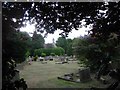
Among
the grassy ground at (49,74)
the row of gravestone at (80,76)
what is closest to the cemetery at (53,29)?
the grassy ground at (49,74)

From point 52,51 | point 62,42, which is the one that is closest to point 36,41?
point 62,42

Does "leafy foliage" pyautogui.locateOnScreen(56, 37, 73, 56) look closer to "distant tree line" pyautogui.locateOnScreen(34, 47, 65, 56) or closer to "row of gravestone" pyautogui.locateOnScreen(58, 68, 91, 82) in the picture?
"distant tree line" pyautogui.locateOnScreen(34, 47, 65, 56)

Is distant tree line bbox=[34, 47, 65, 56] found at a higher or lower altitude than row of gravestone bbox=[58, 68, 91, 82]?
higher

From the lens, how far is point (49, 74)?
11.2ft

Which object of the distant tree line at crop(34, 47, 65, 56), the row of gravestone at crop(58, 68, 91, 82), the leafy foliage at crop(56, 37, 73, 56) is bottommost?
the row of gravestone at crop(58, 68, 91, 82)

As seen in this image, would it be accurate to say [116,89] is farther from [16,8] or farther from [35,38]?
[16,8]

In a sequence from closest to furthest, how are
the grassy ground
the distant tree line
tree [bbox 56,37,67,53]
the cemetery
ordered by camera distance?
the cemetery, tree [bbox 56,37,67,53], the distant tree line, the grassy ground

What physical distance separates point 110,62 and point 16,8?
1.30m

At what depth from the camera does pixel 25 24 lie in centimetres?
229

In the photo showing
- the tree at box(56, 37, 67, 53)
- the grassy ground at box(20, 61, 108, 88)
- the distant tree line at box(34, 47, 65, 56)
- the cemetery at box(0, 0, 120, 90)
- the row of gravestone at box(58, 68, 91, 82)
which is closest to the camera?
the cemetery at box(0, 0, 120, 90)

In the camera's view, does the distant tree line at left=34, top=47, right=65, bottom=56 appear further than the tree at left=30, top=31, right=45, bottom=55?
Yes

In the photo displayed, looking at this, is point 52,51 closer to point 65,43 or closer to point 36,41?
point 65,43

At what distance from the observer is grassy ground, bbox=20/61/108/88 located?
9.82ft

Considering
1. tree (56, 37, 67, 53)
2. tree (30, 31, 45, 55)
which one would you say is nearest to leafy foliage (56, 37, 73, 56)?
tree (56, 37, 67, 53)
